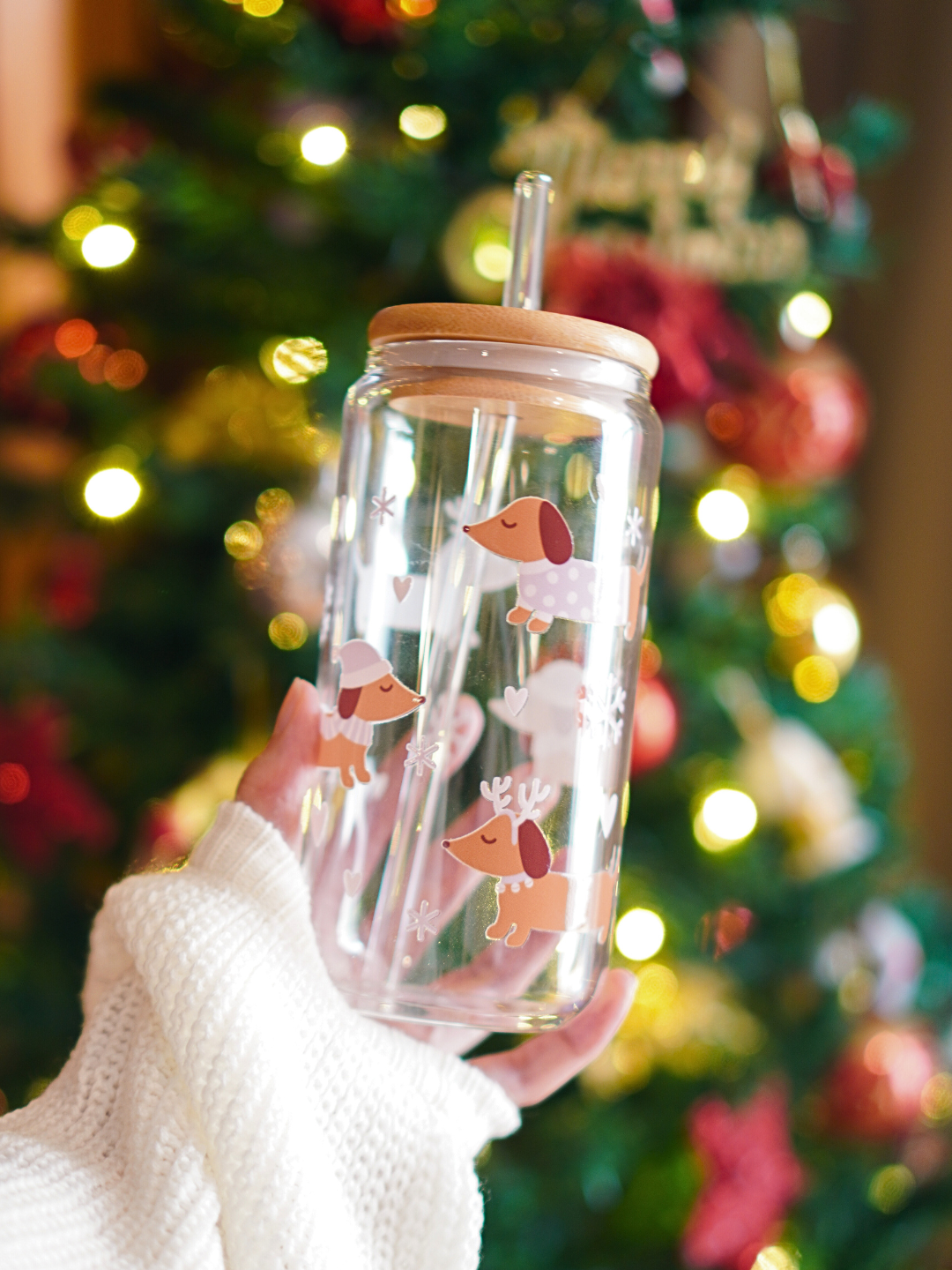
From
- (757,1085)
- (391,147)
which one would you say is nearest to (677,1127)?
(757,1085)

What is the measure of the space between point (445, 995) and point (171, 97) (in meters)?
1.07

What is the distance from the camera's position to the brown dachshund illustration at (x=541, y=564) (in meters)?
0.47

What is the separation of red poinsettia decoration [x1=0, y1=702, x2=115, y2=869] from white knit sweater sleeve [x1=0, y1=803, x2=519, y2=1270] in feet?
1.96

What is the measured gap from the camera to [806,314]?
115 cm

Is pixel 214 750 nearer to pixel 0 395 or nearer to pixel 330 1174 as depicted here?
pixel 0 395

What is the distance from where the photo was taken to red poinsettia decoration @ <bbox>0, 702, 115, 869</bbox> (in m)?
1.07

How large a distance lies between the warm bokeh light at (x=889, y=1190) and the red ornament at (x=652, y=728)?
635mm

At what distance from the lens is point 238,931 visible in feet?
1.54

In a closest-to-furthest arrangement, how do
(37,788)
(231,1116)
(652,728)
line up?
(231,1116)
(652,728)
(37,788)

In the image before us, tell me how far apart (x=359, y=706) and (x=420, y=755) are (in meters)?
0.03

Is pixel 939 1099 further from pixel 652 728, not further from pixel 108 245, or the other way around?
pixel 108 245

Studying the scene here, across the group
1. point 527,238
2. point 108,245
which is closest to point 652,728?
point 527,238

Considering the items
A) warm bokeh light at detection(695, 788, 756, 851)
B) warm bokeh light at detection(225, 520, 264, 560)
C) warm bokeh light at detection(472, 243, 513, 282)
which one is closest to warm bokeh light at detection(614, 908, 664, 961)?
warm bokeh light at detection(695, 788, 756, 851)

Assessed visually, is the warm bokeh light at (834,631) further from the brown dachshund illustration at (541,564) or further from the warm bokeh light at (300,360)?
the brown dachshund illustration at (541,564)
